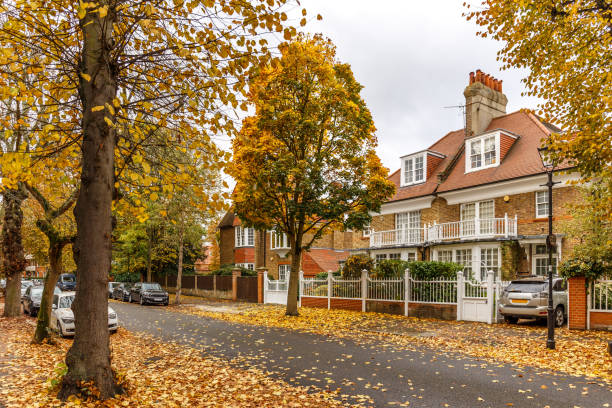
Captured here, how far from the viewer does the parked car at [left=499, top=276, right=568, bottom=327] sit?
14.9 metres

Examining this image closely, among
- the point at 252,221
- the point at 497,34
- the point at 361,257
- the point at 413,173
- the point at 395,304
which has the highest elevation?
the point at 497,34

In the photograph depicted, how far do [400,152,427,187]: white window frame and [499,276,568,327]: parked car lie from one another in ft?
44.2

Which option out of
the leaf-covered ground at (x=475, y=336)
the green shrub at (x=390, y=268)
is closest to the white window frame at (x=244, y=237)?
the leaf-covered ground at (x=475, y=336)

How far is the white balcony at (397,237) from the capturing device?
26722 millimetres

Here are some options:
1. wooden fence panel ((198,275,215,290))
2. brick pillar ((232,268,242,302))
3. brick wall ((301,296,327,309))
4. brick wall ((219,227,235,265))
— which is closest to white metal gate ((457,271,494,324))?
brick wall ((301,296,327,309))

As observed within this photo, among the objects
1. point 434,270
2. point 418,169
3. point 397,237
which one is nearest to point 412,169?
point 418,169

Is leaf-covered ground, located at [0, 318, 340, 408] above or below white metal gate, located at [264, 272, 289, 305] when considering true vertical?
above

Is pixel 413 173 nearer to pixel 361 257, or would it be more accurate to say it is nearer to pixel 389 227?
pixel 389 227

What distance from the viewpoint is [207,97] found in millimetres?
7539

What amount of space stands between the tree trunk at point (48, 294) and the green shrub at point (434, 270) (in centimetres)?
1324

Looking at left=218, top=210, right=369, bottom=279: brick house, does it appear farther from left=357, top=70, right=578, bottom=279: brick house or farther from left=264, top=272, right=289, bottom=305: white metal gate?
left=357, top=70, right=578, bottom=279: brick house

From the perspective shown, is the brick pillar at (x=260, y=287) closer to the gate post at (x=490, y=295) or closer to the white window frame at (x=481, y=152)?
the white window frame at (x=481, y=152)

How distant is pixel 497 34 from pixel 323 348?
384 inches

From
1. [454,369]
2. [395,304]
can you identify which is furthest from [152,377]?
[395,304]
